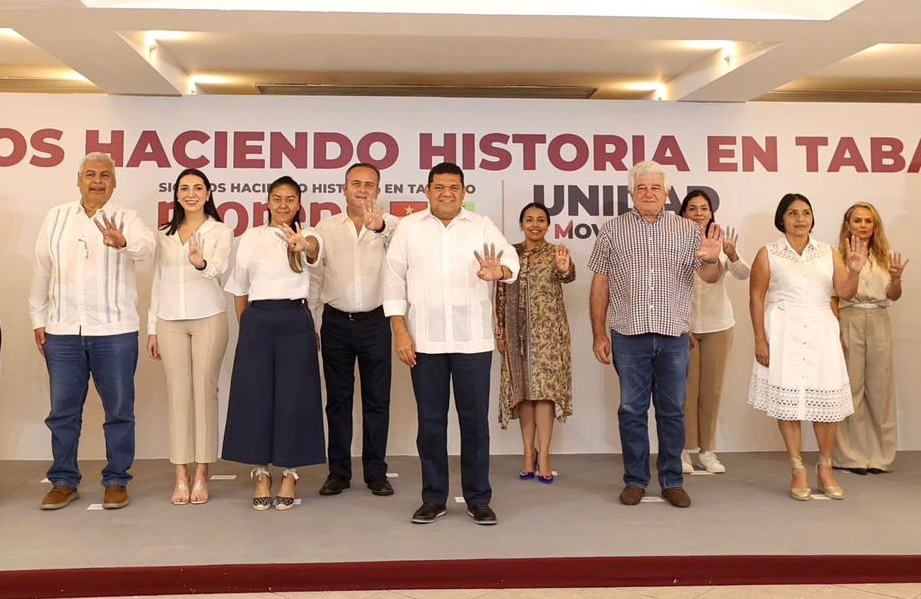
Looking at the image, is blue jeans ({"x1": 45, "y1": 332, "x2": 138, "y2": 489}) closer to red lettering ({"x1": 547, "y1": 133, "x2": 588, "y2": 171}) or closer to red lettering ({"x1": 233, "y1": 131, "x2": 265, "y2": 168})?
red lettering ({"x1": 233, "y1": 131, "x2": 265, "y2": 168})

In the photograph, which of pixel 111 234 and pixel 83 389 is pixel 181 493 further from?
pixel 111 234

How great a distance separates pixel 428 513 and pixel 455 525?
0.15 metres

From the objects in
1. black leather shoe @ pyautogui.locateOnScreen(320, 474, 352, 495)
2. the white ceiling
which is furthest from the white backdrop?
black leather shoe @ pyautogui.locateOnScreen(320, 474, 352, 495)

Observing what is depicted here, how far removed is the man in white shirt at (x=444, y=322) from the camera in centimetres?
381

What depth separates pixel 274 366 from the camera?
4125 mm

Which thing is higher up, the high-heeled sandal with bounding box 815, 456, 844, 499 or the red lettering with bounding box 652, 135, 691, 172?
the red lettering with bounding box 652, 135, 691, 172

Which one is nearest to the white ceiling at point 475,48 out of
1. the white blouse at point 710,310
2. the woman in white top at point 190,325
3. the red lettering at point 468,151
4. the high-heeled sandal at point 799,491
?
the red lettering at point 468,151

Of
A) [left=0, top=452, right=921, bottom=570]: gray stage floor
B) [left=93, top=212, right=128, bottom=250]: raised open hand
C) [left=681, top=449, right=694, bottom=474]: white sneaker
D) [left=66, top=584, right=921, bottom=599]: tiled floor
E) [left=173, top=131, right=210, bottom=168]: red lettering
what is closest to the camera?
[left=66, top=584, right=921, bottom=599]: tiled floor

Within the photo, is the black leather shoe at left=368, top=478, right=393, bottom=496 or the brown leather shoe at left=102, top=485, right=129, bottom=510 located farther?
the black leather shoe at left=368, top=478, right=393, bottom=496

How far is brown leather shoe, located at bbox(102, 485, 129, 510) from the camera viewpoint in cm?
411

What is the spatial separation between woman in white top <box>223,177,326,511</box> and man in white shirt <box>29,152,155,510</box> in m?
0.61

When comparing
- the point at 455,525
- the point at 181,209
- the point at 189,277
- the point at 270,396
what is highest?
the point at 181,209

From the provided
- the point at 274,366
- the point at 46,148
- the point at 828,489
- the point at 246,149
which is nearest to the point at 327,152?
the point at 246,149

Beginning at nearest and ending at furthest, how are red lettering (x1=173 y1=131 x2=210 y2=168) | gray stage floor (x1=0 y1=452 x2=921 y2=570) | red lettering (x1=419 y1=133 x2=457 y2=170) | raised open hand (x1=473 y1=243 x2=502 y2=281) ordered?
gray stage floor (x1=0 y1=452 x2=921 y2=570)
raised open hand (x1=473 y1=243 x2=502 y2=281)
red lettering (x1=173 y1=131 x2=210 y2=168)
red lettering (x1=419 y1=133 x2=457 y2=170)
